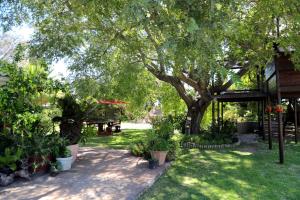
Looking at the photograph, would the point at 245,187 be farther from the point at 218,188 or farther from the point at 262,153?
the point at 262,153

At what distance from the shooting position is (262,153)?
12414 millimetres

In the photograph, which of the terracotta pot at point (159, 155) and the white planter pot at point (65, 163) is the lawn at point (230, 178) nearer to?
the terracotta pot at point (159, 155)

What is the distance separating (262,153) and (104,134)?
1026 centimetres

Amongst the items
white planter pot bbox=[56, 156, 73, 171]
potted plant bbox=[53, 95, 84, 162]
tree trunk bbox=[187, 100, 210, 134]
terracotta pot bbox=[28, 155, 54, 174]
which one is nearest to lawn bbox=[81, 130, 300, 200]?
white planter pot bbox=[56, 156, 73, 171]

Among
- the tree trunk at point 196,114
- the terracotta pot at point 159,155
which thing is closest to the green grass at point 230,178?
the terracotta pot at point 159,155

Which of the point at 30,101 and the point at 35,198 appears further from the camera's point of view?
the point at 30,101

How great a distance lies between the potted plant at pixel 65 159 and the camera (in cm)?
876

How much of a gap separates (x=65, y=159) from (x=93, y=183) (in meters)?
1.55

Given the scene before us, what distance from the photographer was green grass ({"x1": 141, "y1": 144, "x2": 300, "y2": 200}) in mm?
7027

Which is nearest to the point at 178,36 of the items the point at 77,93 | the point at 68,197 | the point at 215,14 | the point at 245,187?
the point at 215,14

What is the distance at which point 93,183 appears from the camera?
7594mm

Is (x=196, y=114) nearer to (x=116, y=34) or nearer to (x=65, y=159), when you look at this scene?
(x=116, y=34)

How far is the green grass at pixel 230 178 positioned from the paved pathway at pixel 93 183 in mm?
429

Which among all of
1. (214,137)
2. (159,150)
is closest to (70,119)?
(159,150)
